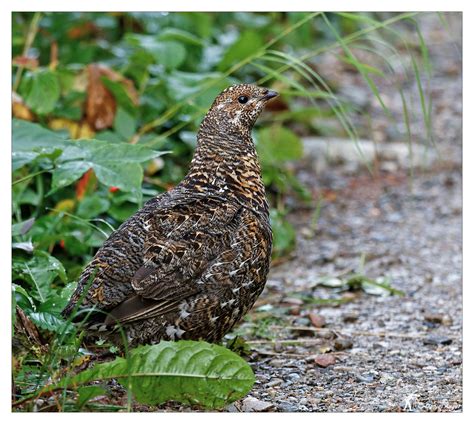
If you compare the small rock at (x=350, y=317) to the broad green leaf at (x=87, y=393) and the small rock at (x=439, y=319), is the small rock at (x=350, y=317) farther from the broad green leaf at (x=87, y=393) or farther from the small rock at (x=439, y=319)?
the broad green leaf at (x=87, y=393)

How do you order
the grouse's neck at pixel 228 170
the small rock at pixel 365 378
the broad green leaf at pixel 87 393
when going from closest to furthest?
the broad green leaf at pixel 87 393 < the small rock at pixel 365 378 < the grouse's neck at pixel 228 170

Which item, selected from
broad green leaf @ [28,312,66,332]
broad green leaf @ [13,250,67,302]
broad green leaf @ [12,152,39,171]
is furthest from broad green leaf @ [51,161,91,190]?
broad green leaf @ [28,312,66,332]

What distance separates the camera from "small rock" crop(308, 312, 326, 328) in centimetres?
475

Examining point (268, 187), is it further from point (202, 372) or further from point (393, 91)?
point (202, 372)

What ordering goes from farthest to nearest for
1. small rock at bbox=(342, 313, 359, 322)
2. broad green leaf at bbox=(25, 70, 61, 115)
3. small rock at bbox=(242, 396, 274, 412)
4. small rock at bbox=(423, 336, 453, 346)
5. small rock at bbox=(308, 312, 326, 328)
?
broad green leaf at bbox=(25, 70, 61, 115), small rock at bbox=(342, 313, 359, 322), small rock at bbox=(308, 312, 326, 328), small rock at bbox=(423, 336, 453, 346), small rock at bbox=(242, 396, 274, 412)

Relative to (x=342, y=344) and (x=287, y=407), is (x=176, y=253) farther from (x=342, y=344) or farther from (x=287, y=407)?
(x=342, y=344)

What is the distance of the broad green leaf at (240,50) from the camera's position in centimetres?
627

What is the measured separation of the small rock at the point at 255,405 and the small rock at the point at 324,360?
60 cm

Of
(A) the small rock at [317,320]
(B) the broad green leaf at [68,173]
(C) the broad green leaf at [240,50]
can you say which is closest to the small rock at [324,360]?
(A) the small rock at [317,320]

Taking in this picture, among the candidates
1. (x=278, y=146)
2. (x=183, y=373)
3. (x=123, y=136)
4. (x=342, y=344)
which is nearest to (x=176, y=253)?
(x=183, y=373)

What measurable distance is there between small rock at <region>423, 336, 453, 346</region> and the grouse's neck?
1.14m

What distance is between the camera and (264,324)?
472cm

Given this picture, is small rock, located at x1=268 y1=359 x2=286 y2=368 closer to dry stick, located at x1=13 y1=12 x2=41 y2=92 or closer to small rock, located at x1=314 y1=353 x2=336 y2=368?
small rock, located at x1=314 y1=353 x2=336 y2=368

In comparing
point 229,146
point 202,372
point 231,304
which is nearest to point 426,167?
point 229,146
